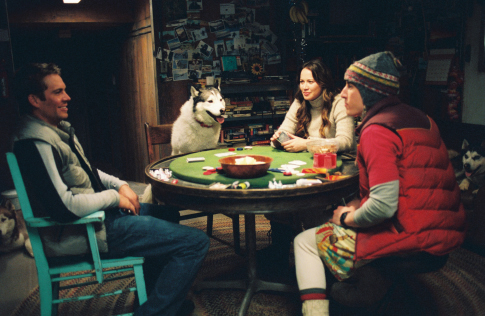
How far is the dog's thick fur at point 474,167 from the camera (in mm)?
3203

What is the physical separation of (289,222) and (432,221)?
126cm

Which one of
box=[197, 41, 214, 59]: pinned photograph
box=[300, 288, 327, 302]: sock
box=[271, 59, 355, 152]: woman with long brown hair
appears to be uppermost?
box=[197, 41, 214, 59]: pinned photograph

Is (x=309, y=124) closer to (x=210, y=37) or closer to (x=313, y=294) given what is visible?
(x=313, y=294)

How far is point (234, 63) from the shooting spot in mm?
5102

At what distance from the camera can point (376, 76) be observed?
5.17 ft

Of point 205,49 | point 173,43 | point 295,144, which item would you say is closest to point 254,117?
point 205,49

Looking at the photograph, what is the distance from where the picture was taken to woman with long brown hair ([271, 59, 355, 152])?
2.62m

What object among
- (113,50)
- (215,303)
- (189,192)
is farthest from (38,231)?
(113,50)

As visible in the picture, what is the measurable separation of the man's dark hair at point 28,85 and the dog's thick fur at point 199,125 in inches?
56.2

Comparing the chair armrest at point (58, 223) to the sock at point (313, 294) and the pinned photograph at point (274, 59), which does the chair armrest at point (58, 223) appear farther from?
the pinned photograph at point (274, 59)

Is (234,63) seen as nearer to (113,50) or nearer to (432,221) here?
(113,50)

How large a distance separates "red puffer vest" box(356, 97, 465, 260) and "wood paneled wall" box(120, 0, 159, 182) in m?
3.65

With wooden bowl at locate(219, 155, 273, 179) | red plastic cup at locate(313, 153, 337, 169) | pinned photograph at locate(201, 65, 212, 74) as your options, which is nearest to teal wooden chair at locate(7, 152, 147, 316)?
wooden bowl at locate(219, 155, 273, 179)

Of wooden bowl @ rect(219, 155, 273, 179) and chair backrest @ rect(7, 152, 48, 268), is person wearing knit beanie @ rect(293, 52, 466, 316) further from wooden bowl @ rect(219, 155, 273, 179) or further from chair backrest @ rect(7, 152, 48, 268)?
chair backrest @ rect(7, 152, 48, 268)
